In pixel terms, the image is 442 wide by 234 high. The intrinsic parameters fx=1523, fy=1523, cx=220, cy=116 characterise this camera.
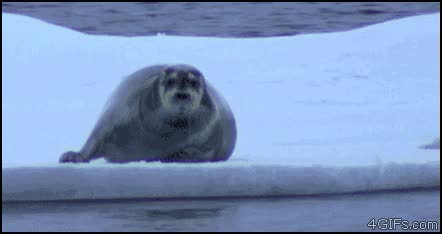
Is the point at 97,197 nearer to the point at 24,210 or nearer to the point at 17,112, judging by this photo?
the point at 24,210

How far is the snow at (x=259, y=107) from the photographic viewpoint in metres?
7.41

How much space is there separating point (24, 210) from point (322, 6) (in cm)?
2031

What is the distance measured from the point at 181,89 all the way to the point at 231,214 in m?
1.09

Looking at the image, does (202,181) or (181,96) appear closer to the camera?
(202,181)

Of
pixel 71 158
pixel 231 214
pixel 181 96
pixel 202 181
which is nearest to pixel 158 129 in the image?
pixel 181 96

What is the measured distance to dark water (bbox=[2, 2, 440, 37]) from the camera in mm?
22125

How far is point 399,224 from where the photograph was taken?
6.62m

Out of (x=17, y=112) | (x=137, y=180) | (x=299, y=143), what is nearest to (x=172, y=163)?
(x=137, y=180)

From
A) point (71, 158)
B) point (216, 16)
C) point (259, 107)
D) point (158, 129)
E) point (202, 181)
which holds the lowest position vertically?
point (202, 181)

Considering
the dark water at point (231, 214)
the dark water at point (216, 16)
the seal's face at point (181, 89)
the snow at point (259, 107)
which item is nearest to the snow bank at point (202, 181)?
the snow at point (259, 107)

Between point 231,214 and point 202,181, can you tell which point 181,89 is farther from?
point 231,214

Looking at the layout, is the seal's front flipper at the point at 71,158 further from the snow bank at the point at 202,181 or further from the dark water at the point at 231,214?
the dark water at the point at 231,214

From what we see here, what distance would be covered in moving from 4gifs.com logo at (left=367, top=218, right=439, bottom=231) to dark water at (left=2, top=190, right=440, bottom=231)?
0.02 m

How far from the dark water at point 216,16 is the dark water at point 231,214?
13583 millimetres
